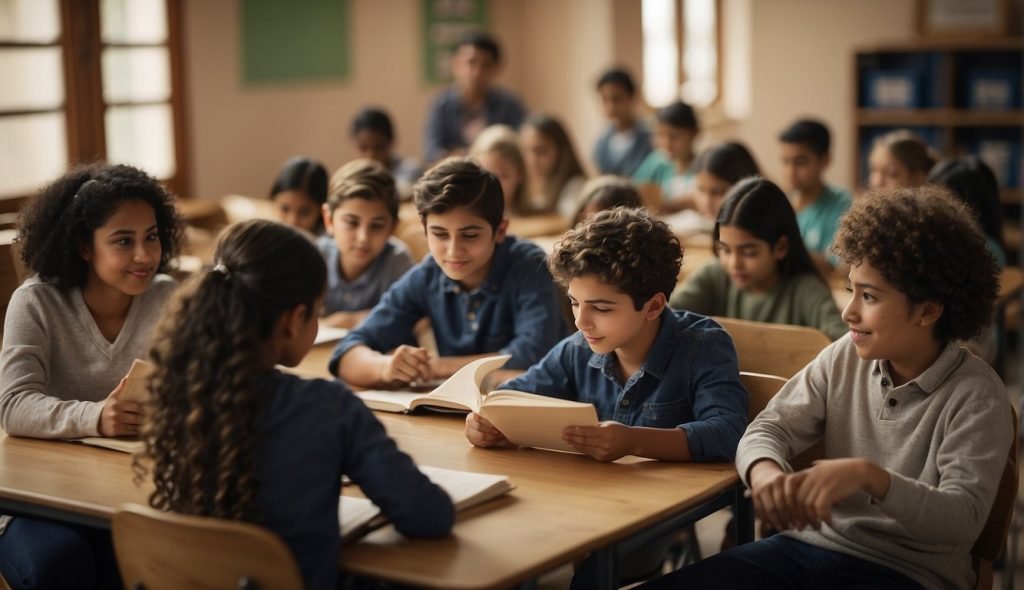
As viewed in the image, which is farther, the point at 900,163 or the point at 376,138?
the point at 376,138

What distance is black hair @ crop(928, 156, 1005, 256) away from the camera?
12.5ft

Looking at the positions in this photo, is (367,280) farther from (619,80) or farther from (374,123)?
(619,80)

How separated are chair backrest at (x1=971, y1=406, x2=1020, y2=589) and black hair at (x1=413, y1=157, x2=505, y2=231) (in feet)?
4.10

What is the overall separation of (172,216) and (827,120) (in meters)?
5.40

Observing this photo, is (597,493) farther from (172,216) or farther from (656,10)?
(656,10)

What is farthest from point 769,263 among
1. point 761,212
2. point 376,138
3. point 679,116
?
point 376,138

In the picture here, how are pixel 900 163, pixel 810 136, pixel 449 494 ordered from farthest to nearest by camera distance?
pixel 810 136
pixel 900 163
pixel 449 494

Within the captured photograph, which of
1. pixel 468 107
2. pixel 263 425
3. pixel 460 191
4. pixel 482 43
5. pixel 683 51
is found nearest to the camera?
pixel 263 425

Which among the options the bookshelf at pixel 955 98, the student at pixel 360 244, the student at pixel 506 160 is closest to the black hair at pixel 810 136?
the student at pixel 506 160

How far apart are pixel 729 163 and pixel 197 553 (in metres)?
2.91

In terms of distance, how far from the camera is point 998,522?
1.92 meters

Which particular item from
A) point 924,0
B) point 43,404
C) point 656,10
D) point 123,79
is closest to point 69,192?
point 43,404

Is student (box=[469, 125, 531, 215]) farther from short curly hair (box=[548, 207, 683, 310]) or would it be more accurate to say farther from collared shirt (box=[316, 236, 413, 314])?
short curly hair (box=[548, 207, 683, 310])

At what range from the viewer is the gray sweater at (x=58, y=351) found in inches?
89.1
